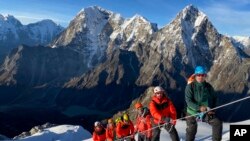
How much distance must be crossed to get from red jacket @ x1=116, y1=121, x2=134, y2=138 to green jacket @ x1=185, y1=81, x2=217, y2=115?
9896 mm

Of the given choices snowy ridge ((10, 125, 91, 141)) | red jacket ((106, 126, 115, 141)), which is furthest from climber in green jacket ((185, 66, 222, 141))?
snowy ridge ((10, 125, 91, 141))

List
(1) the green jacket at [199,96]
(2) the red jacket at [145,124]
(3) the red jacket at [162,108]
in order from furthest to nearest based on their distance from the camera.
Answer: (2) the red jacket at [145,124] < (3) the red jacket at [162,108] < (1) the green jacket at [199,96]

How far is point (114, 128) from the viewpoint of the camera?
102ft

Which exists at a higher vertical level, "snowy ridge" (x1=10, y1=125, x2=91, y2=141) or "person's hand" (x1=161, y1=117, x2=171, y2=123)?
"snowy ridge" (x1=10, y1=125, x2=91, y2=141)

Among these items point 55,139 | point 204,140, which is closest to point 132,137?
point 204,140

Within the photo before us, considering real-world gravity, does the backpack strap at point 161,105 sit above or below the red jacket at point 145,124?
below

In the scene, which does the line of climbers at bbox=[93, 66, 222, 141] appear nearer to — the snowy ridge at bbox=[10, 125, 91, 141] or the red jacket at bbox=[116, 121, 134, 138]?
the red jacket at bbox=[116, 121, 134, 138]

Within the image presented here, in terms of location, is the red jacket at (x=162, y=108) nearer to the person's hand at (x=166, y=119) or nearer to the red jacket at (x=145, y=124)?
the person's hand at (x=166, y=119)

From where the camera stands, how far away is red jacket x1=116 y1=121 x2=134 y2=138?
29.4m

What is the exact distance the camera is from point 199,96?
19922mm

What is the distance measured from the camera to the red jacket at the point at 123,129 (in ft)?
96.5

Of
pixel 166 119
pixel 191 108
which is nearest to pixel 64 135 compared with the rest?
pixel 166 119

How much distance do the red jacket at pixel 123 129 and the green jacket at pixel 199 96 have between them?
32.5ft

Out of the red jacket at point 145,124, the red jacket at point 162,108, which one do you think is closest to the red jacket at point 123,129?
the red jacket at point 145,124
